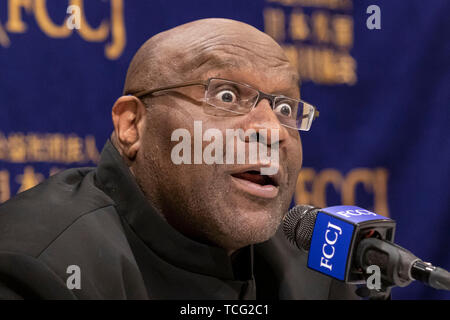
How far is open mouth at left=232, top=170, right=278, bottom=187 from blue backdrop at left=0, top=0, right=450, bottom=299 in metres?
0.60

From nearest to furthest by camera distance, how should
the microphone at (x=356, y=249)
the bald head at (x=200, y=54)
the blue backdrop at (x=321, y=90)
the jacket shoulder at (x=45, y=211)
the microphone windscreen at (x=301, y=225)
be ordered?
the microphone at (x=356, y=249) < the jacket shoulder at (x=45, y=211) < the microphone windscreen at (x=301, y=225) < the bald head at (x=200, y=54) < the blue backdrop at (x=321, y=90)

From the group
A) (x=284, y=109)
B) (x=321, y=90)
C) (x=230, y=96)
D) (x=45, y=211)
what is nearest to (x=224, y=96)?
(x=230, y=96)

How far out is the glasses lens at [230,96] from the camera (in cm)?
118

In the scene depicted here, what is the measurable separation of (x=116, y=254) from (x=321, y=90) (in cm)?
107

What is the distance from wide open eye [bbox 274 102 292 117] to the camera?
1243 mm

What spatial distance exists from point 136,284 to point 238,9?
990 millimetres

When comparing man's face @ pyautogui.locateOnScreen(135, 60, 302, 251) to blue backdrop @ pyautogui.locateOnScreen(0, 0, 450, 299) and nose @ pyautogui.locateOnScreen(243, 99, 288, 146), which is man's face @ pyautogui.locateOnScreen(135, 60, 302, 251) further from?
blue backdrop @ pyautogui.locateOnScreen(0, 0, 450, 299)

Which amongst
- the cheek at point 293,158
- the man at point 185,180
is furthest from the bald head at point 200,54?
the cheek at point 293,158

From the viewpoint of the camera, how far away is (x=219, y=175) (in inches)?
44.9

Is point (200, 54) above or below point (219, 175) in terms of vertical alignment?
above

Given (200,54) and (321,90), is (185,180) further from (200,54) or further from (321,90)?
(321,90)

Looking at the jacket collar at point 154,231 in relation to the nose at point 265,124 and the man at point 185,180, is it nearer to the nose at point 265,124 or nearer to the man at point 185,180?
the man at point 185,180

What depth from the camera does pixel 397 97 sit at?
6.63ft

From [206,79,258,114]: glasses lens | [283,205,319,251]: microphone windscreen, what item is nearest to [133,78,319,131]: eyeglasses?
[206,79,258,114]: glasses lens
